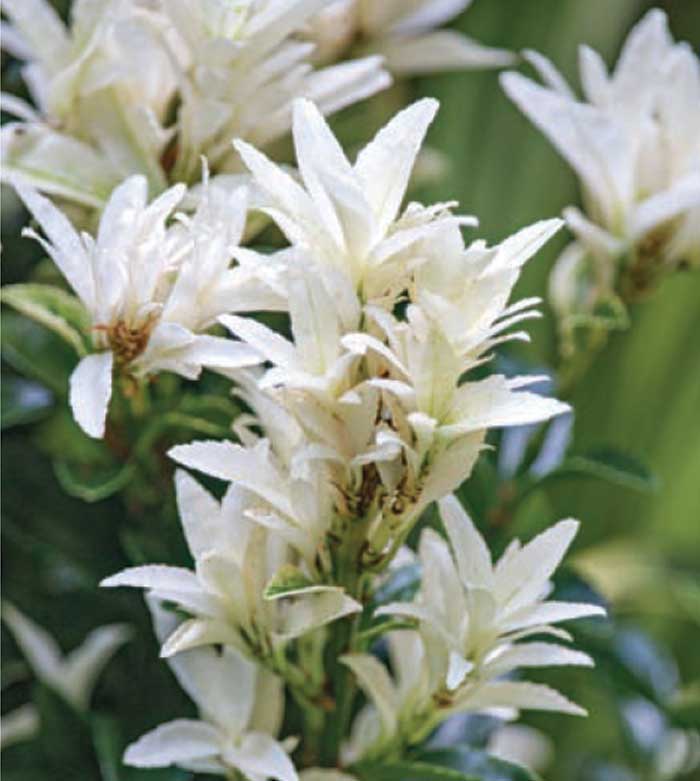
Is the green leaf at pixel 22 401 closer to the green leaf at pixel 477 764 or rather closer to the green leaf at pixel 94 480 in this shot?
the green leaf at pixel 94 480

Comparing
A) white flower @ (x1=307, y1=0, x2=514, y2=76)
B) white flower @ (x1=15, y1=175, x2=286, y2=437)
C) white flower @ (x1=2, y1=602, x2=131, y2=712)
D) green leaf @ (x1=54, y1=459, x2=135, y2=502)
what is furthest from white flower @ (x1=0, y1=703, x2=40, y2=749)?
white flower @ (x1=307, y1=0, x2=514, y2=76)

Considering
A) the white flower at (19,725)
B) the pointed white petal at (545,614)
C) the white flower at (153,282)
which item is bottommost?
the white flower at (19,725)

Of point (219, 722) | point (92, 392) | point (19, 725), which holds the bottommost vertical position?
point (19, 725)

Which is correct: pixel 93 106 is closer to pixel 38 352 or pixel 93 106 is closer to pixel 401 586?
pixel 38 352

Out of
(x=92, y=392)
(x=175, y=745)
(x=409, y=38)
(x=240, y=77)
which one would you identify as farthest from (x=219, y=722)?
(x=409, y=38)

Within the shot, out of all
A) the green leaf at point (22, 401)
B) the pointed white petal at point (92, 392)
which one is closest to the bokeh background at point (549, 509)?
the green leaf at point (22, 401)

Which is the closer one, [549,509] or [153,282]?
[153,282]
